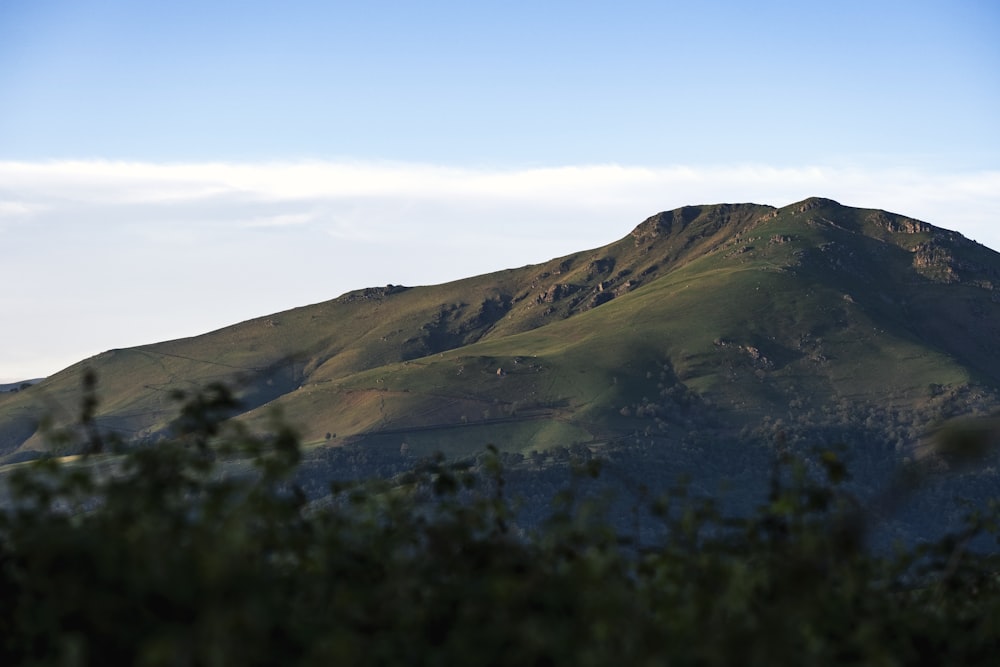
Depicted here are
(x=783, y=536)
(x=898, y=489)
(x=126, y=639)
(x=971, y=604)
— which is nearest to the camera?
(x=126, y=639)

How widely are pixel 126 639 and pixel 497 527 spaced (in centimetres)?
394

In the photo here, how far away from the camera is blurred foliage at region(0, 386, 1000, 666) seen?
26.1 ft

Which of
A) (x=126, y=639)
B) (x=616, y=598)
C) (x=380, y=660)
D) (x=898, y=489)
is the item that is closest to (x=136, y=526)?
(x=126, y=639)

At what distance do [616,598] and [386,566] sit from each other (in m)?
2.86

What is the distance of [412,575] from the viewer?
31.4 feet

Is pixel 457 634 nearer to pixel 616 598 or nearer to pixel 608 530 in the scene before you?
pixel 616 598

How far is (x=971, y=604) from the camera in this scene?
44.0 ft

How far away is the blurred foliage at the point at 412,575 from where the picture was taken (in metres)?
7.95

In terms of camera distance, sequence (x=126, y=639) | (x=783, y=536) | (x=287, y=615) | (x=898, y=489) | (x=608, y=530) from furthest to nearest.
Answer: (x=783, y=536) → (x=608, y=530) → (x=898, y=489) → (x=287, y=615) → (x=126, y=639)

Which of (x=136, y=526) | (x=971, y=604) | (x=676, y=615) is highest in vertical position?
(x=136, y=526)

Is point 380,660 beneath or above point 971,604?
above

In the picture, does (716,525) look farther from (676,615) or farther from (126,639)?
(126,639)

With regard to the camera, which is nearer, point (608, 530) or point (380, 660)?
point (380, 660)

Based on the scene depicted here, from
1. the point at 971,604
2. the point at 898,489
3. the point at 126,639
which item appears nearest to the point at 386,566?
the point at 126,639
